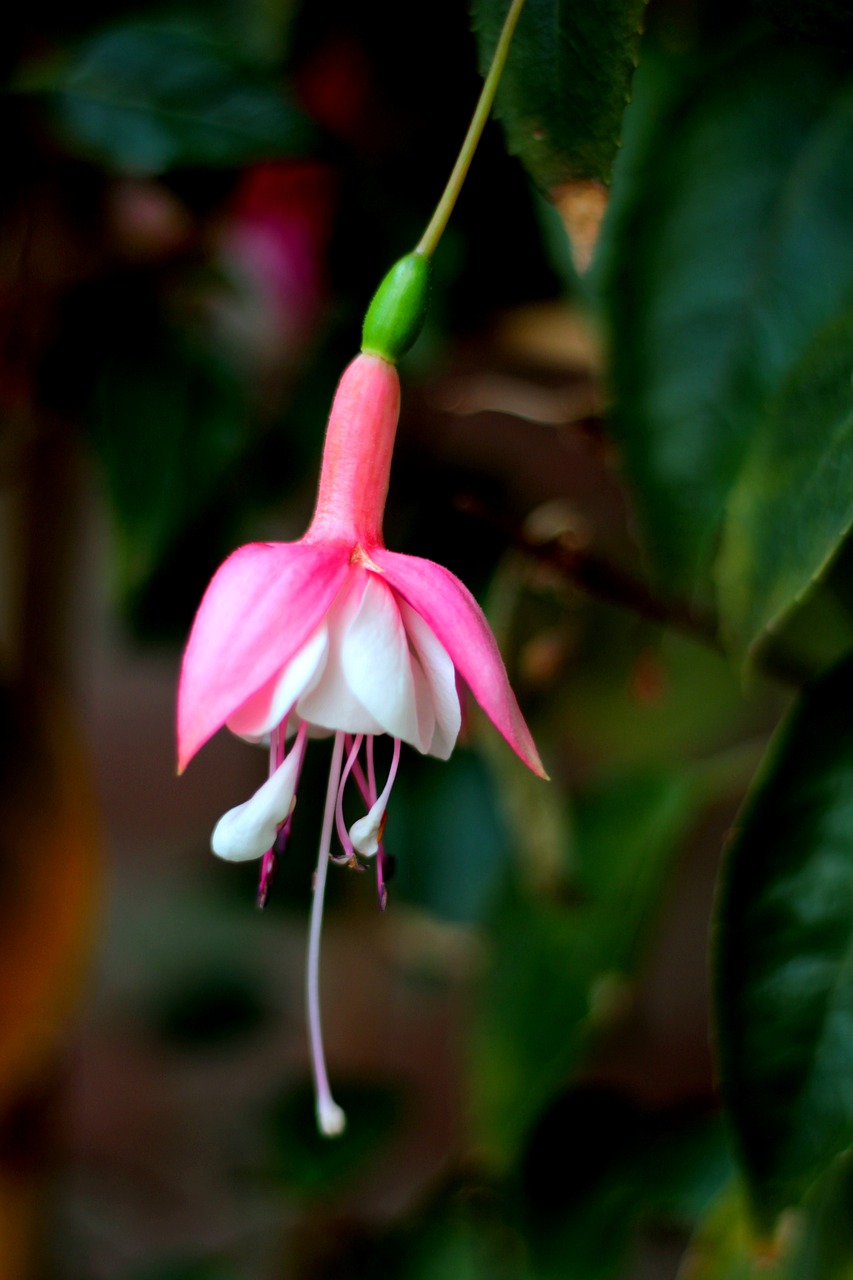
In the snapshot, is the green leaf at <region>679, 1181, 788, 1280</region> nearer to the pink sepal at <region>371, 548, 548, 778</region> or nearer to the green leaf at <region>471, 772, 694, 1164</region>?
the green leaf at <region>471, 772, 694, 1164</region>

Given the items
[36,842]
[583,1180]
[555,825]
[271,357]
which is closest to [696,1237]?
[583,1180]

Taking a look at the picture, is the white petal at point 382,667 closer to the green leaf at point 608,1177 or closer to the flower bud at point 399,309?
the flower bud at point 399,309

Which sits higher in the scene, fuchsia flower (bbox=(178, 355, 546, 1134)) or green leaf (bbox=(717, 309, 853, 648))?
green leaf (bbox=(717, 309, 853, 648))

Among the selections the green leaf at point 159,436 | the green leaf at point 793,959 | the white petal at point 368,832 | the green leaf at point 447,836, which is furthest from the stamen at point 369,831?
the green leaf at point 447,836

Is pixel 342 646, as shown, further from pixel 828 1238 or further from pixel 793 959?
pixel 828 1238

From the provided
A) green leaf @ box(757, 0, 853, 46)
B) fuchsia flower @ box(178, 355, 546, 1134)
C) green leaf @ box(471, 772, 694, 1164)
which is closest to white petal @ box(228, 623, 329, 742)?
fuchsia flower @ box(178, 355, 546, 1134)

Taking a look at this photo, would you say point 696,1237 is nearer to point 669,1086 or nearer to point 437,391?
point 669,1086
